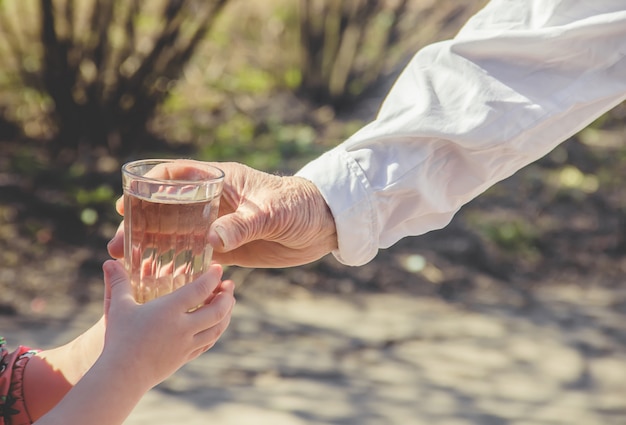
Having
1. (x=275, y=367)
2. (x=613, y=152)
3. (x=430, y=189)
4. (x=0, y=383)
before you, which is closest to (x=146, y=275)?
(x=0, y=383)

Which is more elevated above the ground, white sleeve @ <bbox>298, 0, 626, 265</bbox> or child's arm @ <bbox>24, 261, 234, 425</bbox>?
white sleeve @ <bbox>298, 0, 626, 265</bbox>

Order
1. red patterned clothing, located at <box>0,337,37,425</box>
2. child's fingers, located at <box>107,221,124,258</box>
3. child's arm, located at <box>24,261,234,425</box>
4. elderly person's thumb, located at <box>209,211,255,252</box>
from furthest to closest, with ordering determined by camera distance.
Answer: red patterned clothing, located at <box>0,337,37,425</box> < child's fingers, located at <box>107,221,124,258</box> < elderly person's thumb, located at <box>209,211,255,252</box> < child's arm, located at <box>24,261,234,425</box>

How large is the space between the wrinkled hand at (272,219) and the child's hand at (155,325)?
0.18 meters

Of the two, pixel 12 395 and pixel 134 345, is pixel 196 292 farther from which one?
pixel 12 395

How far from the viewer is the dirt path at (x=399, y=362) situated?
343 centimetres

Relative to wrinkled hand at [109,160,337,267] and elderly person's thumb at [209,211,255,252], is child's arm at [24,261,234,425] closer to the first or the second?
elderly person's thumb at [209,211,255,252]

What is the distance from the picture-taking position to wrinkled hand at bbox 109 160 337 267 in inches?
75.1

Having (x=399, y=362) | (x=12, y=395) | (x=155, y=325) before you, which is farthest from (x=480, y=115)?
(x=399, y=362)

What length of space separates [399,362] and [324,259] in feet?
3.14

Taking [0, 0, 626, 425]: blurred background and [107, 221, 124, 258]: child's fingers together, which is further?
[0, 0, 626, 425]: blurred background

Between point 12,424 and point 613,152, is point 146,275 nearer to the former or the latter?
point 12,424

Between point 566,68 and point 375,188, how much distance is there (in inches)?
19.9

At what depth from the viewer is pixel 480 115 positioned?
205cm

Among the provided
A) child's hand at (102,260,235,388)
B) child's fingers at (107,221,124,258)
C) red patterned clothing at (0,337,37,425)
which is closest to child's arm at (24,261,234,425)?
child's hand at (102,260,235,388)
